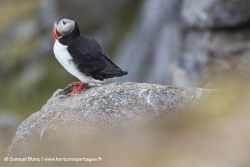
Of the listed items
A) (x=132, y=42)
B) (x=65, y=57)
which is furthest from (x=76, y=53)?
(x=132, y=42)

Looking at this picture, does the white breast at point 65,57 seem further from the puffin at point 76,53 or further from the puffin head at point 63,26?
the puffin head at point 63,26

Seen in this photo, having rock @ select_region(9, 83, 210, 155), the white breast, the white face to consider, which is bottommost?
rock @ select_region(9, 83, 210, 155)

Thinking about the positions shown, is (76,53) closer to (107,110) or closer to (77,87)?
(77,87)

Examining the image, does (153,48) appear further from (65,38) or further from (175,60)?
(65,38)

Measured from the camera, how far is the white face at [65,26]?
12.0 m

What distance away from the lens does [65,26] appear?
39.3ft

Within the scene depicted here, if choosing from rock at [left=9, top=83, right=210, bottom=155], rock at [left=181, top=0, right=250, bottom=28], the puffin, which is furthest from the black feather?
rock at [left=181, top=0, right=250, bottom=28]

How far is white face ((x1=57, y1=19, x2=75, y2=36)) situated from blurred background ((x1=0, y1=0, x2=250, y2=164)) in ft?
31.8

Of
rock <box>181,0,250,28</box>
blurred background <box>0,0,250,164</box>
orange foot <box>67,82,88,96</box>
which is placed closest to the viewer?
orange foot <box>67,82,88,96</box>

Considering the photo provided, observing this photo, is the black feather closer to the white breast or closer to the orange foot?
the white breast

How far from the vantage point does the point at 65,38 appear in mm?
11984

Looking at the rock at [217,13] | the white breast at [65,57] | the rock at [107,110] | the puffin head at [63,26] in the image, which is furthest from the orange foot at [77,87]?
the rock at [217,13]

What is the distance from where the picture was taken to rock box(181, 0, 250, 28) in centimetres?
2227

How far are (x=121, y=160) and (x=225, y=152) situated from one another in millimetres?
1894
